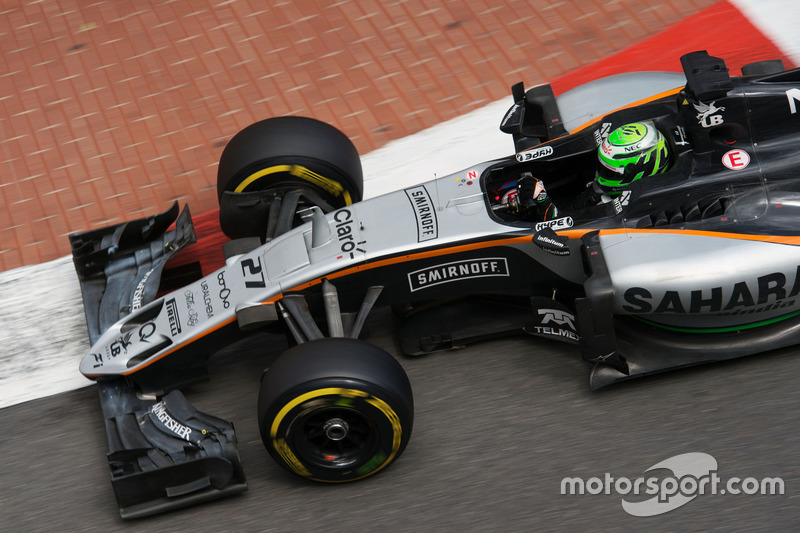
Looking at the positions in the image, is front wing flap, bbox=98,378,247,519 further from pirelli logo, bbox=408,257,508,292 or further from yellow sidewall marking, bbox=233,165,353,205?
yellow sidewall marking, bbox=233,165,353,205

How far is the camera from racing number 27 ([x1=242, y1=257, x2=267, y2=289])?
15.0 ft

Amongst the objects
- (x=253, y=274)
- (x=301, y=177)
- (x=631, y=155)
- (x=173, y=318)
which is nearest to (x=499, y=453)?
(x=253, y=274)

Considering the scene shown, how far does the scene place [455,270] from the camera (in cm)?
460

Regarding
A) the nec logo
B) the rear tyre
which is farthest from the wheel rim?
the rear tyre

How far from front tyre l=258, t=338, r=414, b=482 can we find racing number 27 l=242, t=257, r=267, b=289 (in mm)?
652

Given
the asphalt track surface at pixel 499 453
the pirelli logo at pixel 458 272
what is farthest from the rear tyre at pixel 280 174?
the asphalt track surface at pixel 499 453

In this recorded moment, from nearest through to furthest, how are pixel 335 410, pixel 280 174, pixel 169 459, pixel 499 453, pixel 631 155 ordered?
1. pixel 335 410
2. pixel 169 459
3. pixel 499 453
4. pixel 631 155
5. pixel 280 174

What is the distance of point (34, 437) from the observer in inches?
192

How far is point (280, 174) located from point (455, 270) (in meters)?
1.27

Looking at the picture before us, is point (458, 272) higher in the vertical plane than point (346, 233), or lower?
lower

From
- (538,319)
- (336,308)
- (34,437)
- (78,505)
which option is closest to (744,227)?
(538,319)

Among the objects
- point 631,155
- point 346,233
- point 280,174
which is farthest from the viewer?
point 280,174

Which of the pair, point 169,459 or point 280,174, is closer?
point 169,459

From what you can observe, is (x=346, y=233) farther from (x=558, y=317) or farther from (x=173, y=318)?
(x=558, y=317)
